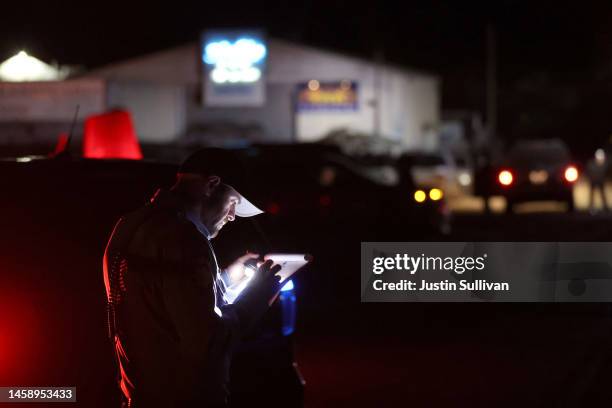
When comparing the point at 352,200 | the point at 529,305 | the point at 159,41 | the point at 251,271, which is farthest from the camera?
the point at 159,41

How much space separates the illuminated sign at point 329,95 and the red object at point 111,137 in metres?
43.2

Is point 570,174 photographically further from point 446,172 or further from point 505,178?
point 446,172

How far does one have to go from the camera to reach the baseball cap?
11.7ft

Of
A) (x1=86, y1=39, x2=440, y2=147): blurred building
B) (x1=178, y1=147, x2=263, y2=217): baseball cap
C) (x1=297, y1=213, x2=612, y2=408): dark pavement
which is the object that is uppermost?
(x1=86, y1=39, x2=440, y2=147): blurred building

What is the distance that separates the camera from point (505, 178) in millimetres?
28938

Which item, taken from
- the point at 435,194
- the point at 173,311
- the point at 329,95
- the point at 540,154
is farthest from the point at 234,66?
the point at 173,311

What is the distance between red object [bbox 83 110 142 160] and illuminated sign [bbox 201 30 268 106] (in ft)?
132

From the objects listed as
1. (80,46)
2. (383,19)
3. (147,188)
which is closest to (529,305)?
(147,188)

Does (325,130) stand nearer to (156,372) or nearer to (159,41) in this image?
(159,41)

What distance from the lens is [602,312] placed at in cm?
1274

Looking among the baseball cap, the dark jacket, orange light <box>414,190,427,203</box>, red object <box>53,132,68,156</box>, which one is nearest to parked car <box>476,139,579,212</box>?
orange light <box>414,190,427,203</box>

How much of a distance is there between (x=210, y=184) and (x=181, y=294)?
376mm

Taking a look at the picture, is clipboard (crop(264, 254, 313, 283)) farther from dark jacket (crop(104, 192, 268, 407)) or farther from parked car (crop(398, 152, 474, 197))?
parked car (crop(398, 152, 474, 197))

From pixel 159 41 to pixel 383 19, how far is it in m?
14.4
